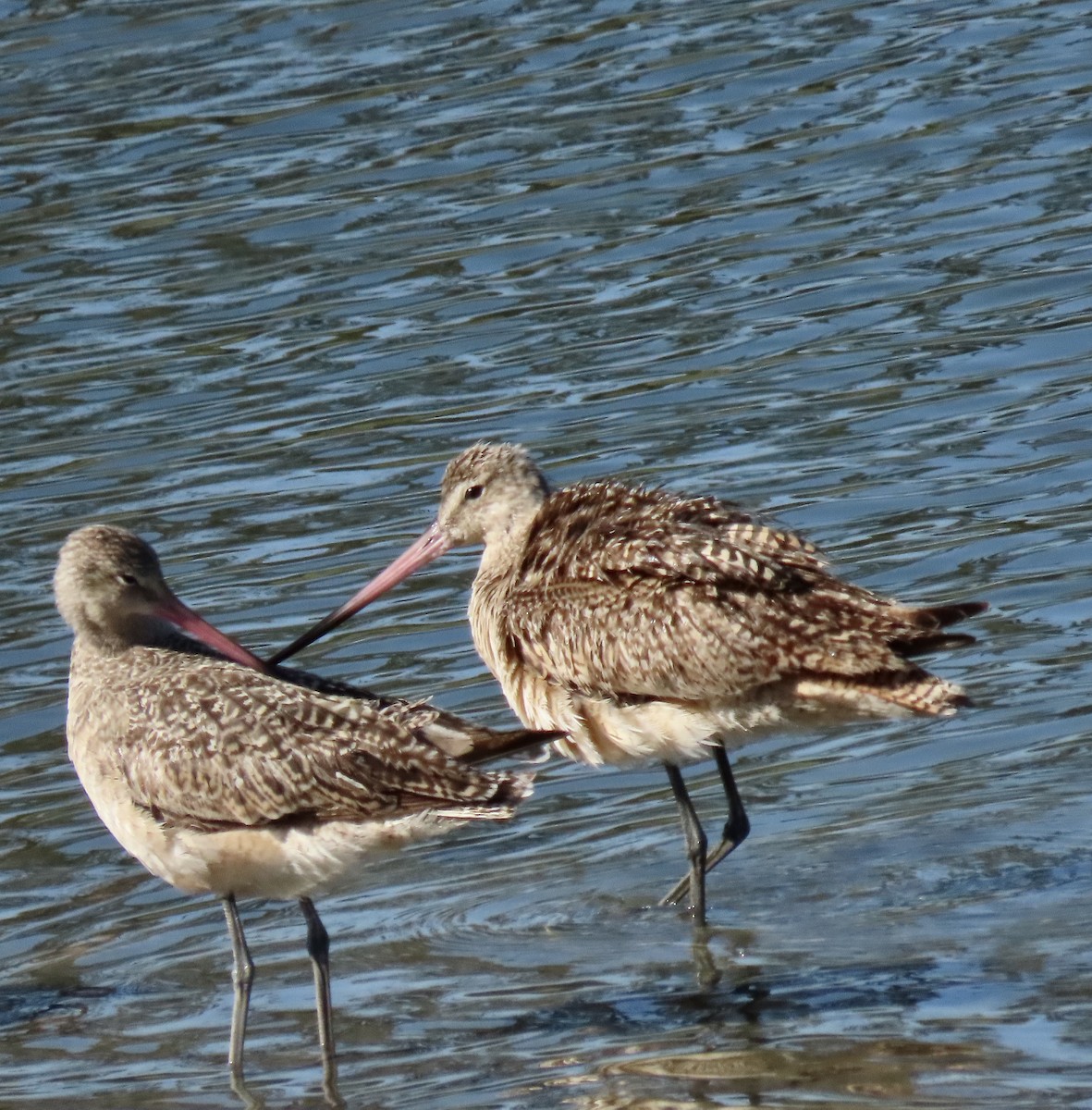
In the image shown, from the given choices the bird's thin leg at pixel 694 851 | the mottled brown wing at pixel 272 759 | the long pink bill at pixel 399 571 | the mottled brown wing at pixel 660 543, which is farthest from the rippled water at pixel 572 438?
the mottled brown wing at pixel 660 543

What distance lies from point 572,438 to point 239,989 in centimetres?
484

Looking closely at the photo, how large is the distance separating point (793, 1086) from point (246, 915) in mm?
2407

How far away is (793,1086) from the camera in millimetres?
6238

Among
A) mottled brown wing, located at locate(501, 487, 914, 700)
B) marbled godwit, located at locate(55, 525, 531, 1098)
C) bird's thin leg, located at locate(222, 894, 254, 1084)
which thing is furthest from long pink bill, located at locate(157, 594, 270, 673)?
mottled brown wing, located at locate(501, 487, 914, 700)

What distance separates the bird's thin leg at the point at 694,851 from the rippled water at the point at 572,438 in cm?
7

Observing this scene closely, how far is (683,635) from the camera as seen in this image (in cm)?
735

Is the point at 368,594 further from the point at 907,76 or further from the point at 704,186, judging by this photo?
the point at 907,76

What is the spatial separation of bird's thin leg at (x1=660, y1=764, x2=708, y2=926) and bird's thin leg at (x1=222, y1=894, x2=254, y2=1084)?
136cm

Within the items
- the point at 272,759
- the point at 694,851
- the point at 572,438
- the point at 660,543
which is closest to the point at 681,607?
the point at 660,543

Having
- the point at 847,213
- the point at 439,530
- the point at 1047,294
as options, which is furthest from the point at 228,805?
the point at 847,213

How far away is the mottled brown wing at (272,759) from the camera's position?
6531 millimetres

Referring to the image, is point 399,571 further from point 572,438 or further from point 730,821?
point 572,438

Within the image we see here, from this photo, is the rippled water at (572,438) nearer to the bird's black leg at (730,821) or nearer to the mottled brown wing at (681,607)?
the bird's black leg at (730,821)

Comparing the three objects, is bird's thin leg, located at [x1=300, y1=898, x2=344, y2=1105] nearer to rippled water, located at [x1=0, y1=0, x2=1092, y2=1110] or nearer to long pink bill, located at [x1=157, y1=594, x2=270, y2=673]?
→ rippled water, located at [x1=0, y1=0, x2=1092, y2=1110]
